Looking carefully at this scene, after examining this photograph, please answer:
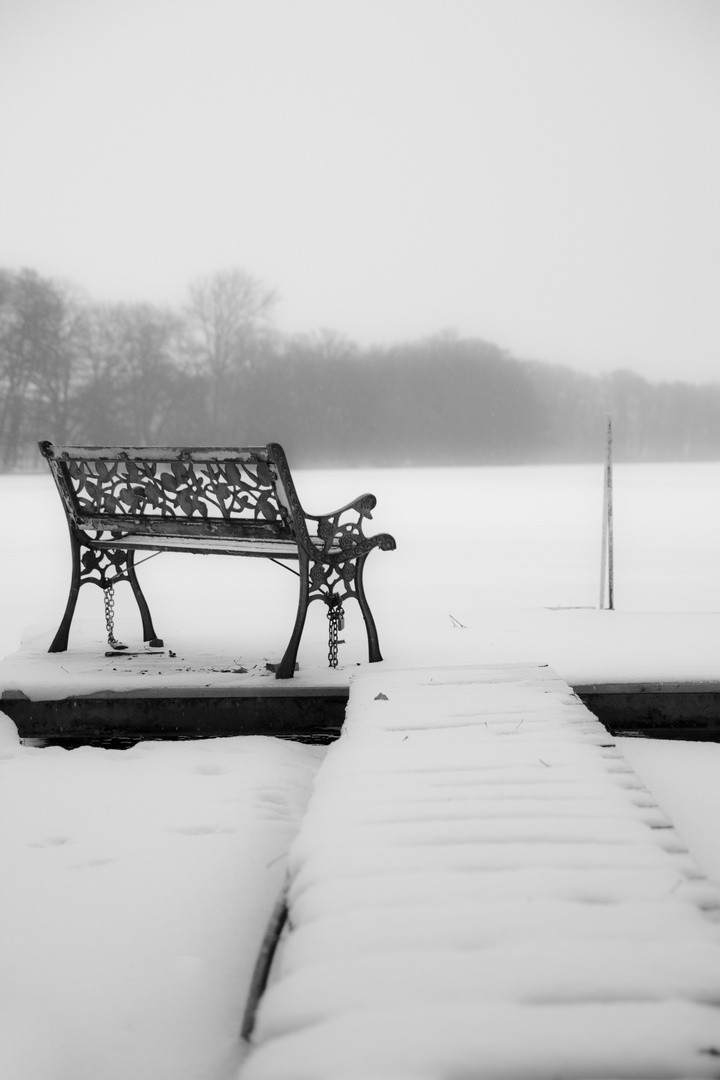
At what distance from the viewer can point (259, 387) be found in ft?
92.5

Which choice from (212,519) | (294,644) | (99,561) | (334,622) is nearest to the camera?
(294,644)

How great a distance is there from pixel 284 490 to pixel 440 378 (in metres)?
27.1

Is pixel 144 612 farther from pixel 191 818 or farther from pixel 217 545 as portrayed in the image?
pixel 191 818

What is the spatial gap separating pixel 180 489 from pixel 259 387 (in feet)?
83.5

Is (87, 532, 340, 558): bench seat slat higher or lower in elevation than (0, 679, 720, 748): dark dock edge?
higher

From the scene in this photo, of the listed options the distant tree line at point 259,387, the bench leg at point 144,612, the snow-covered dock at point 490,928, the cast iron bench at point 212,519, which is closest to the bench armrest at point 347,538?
the cast iron bench at point 212,519

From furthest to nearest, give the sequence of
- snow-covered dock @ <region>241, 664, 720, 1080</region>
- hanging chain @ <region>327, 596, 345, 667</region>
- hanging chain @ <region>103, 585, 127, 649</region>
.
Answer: hanging chain @ <region>103, 585, 127, 649</region> < hanging chain @ <region>327, 596, 345, 667</region> < snow-covered dock @ <region>241, 664, 720, 1080</region>

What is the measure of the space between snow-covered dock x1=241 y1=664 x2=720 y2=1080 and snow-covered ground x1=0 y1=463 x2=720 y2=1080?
0.31 m


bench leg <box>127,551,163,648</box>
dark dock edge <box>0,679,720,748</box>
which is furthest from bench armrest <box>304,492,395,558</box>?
bench leg <box>127,551,163,648</box>

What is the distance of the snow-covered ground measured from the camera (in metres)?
1.53

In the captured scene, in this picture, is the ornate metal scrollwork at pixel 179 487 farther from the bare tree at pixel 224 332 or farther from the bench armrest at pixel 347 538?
the bare tree at pixel 224 332

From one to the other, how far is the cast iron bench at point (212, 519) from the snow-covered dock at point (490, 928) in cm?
106

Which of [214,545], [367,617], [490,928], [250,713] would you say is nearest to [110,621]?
[214,545]

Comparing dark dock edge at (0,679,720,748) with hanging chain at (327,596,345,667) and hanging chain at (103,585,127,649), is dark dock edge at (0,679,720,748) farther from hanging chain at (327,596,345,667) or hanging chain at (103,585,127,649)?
hanging chain at (103,585,127,649)
